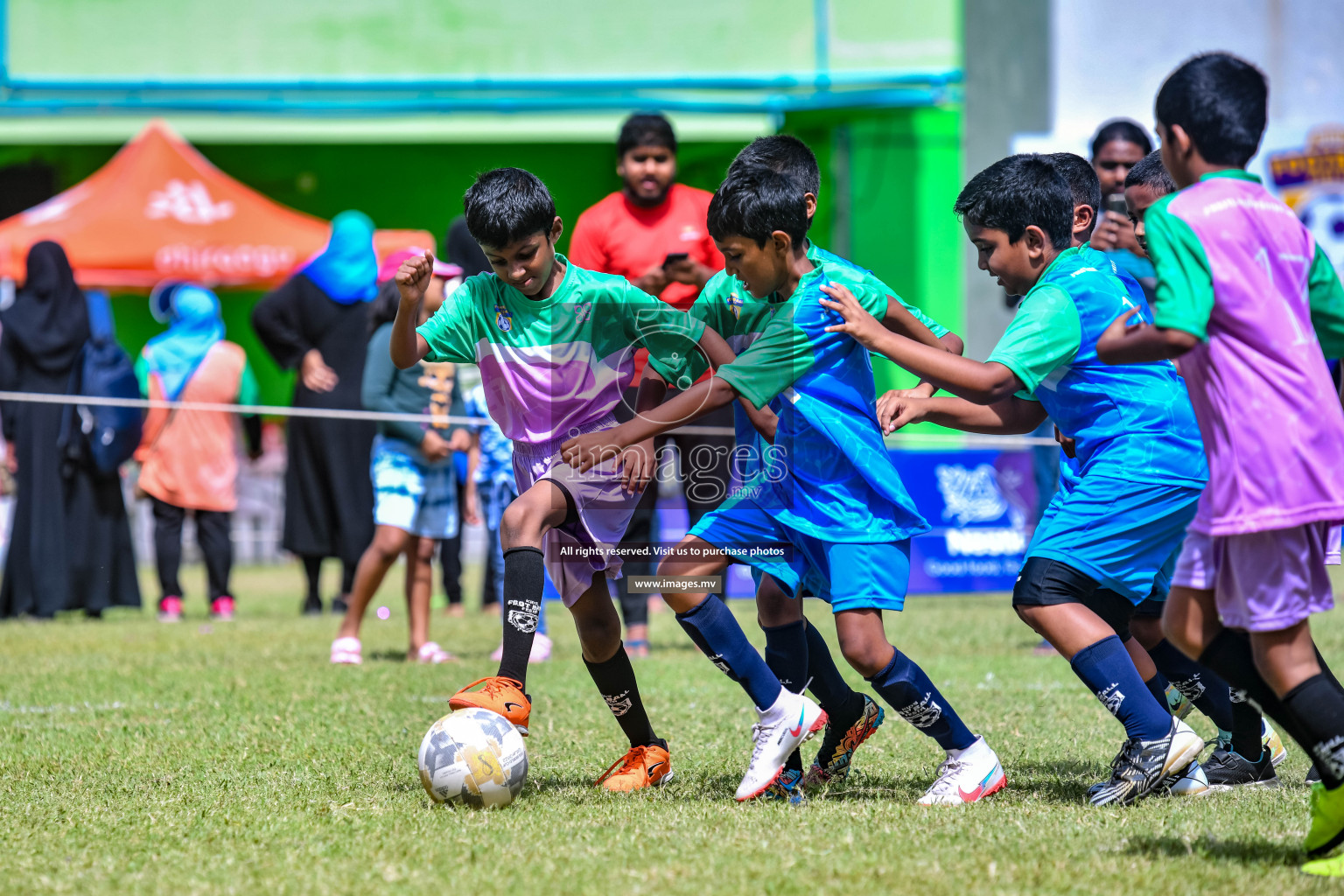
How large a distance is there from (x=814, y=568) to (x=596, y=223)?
3366mm

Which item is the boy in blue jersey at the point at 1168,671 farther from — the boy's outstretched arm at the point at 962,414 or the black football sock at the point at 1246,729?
the boy's outstretched arm at the point at 962,414

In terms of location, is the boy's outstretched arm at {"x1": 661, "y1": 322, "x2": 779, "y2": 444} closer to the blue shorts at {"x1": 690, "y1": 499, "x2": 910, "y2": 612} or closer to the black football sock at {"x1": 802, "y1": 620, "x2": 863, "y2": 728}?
the blue shorts at {"x1": 690, "y1": 499, "x2": 910, "y2": 612}

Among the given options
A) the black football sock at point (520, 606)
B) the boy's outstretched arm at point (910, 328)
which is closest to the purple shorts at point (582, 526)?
the black football sock at point (520, 606)

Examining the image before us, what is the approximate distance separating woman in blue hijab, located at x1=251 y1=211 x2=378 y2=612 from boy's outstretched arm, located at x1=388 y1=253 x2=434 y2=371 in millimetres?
6085

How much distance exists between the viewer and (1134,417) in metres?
4.04

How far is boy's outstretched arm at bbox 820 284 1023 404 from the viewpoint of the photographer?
146 inches

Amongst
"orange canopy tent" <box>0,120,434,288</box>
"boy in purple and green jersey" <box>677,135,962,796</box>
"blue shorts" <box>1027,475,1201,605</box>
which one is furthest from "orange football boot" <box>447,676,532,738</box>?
"orange canopy tent" <box>0,120,434,288</box>

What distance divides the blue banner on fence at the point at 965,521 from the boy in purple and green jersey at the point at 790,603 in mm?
5994

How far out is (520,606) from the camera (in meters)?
4.09

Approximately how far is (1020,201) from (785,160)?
792 millimetres

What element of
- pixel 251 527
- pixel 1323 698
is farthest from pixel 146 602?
pixel 1323 698

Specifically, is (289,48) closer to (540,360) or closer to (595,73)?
(595,73)

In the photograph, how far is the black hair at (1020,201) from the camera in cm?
406

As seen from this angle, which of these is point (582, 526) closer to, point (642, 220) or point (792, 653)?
point (792, 653)
